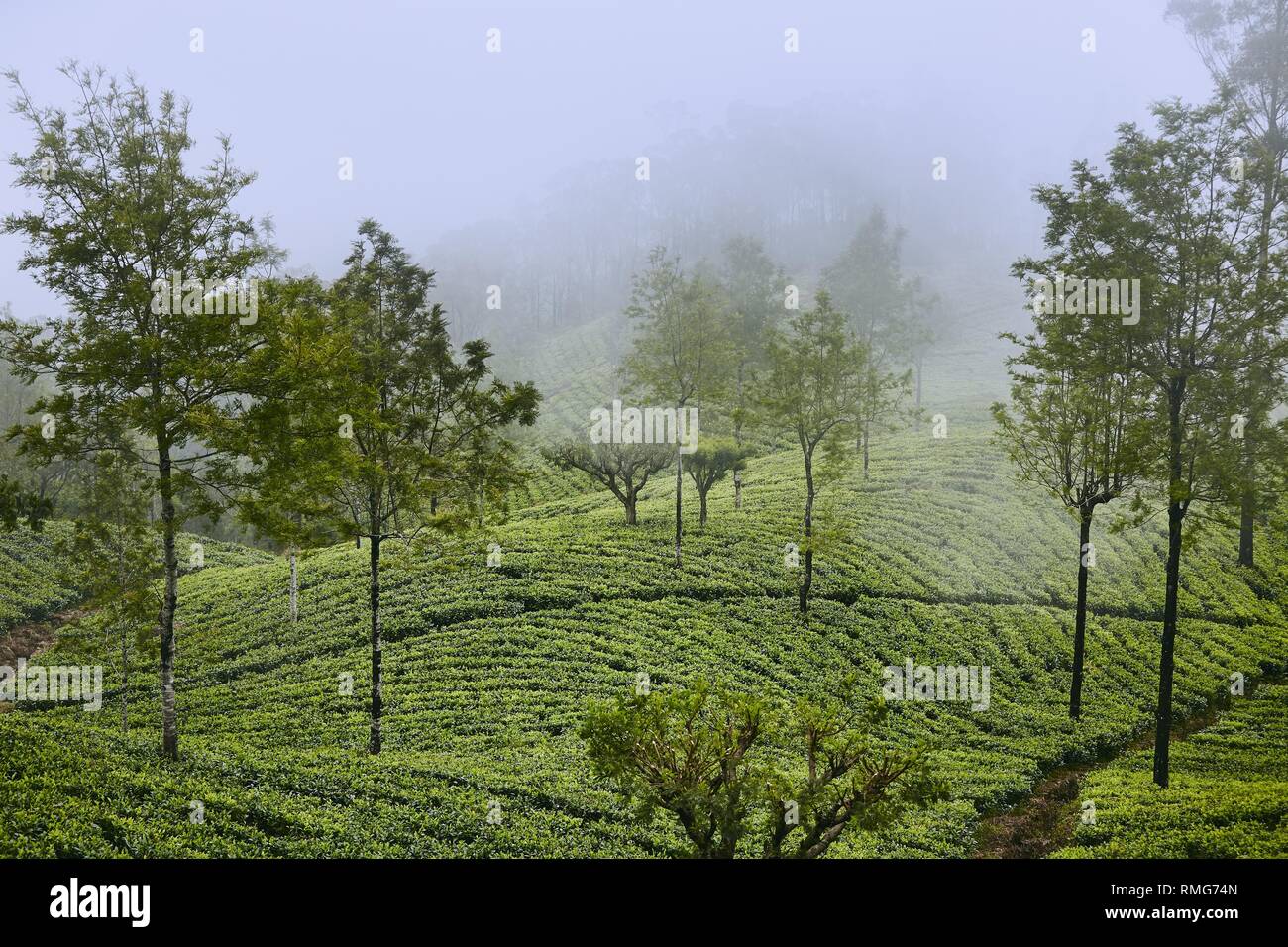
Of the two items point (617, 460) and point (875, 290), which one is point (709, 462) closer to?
point (617, 460)

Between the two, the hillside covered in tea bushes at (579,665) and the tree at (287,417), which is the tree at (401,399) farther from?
the hillside covered in tea bushes at (579,665)

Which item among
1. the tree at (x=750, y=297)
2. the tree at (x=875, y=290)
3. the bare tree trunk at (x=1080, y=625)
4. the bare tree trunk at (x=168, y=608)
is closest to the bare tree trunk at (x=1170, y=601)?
the bare tree trunk at (x=1080, y=625)

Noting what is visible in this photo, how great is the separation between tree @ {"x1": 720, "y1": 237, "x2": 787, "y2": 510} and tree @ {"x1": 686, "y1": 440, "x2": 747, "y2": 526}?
1836cm

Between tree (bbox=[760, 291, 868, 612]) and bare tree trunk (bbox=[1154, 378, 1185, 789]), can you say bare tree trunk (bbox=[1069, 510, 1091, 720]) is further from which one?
tree (bbox=[760, 291, 868, 612])

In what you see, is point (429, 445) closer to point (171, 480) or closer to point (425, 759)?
point (171, 480)

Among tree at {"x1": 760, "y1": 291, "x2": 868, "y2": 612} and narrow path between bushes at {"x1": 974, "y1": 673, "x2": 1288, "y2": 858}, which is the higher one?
tree at {"x1": 760, "y1": 291, "x2": 868, "y2": 612}

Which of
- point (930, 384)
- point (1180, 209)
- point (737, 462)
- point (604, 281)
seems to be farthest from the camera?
point (604, 281)

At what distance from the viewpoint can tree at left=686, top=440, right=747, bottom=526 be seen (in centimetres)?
3525

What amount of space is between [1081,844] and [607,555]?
21.8m

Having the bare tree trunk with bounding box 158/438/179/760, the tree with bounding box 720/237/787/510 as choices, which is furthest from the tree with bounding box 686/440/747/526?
the bare tree trunk with bounding box 158/438/179/760

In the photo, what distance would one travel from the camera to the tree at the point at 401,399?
60.9 feet

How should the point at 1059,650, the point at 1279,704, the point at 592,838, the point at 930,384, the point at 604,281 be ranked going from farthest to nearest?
the point at 604,281, the point at 930,384, the point at 1059,650, the point at 1279,704, the point at 592,838
